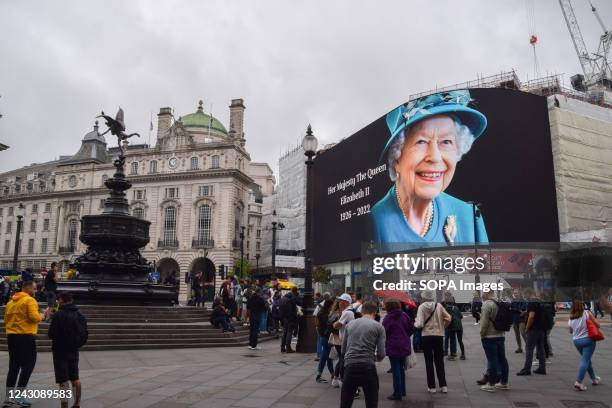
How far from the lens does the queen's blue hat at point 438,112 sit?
46.7m

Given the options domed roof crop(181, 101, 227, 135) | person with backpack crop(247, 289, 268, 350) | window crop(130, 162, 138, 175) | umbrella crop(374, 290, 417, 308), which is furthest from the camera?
domed roof crop(181, 101, 227, 135)

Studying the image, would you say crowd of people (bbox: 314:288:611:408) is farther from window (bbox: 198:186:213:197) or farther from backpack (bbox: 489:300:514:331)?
window (bbox: 198:186:213:197)

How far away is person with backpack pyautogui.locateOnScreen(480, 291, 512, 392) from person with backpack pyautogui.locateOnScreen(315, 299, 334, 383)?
2982 mm

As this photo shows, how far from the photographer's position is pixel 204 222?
208 ft

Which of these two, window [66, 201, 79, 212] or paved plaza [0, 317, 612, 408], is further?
window [66, 201, 79, 212]

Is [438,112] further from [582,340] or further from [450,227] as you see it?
[582,340]

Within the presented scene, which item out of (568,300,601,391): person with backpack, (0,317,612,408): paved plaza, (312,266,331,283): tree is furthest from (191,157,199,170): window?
(568,300,601,391): person with backpack

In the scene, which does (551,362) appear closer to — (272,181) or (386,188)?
(386,188)

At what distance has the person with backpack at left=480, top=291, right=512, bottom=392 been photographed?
9234mm

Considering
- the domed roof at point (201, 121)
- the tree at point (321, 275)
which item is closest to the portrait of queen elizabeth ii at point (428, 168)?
the tree at point (321, 275)

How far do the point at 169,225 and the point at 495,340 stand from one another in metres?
59.3

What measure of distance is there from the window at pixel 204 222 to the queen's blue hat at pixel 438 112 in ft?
75.0

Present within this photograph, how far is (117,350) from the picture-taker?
1430 cm

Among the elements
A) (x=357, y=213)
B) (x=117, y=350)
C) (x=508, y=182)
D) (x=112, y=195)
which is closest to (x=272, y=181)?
(x=357, y=213)
